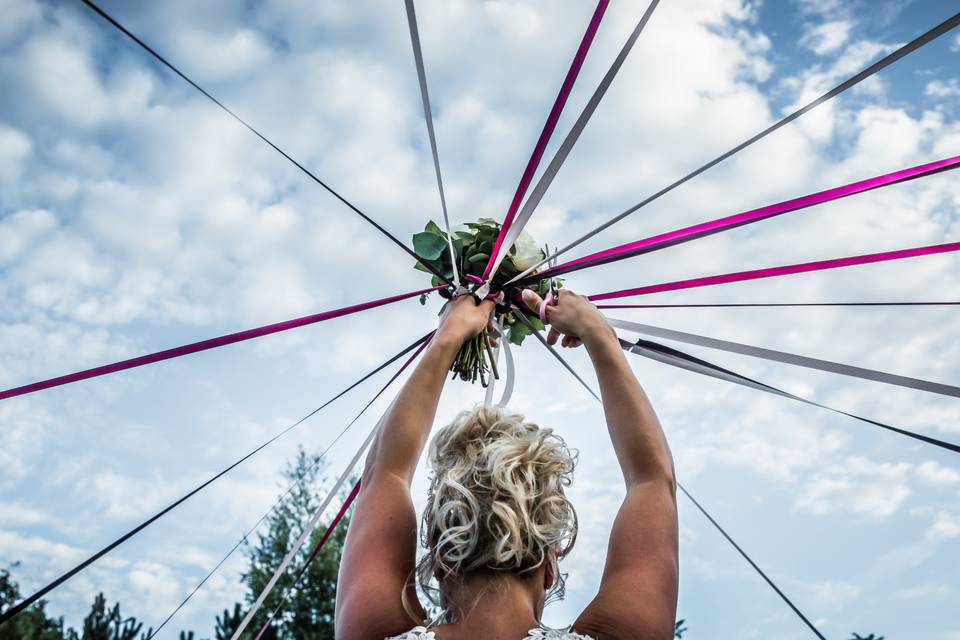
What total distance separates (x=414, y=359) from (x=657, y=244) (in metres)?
1.24

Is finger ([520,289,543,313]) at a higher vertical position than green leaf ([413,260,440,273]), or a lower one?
lower

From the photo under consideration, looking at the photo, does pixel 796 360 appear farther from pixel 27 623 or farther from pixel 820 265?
pixel 27 623

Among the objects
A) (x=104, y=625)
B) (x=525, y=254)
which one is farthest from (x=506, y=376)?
(x=104, y=625)

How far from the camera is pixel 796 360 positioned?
8.11 feet

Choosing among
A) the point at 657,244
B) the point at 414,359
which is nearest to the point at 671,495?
the point at 657,244

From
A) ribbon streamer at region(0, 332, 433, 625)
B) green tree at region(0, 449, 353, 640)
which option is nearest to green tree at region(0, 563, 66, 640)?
green tree at region(0, 449, 353, 640)

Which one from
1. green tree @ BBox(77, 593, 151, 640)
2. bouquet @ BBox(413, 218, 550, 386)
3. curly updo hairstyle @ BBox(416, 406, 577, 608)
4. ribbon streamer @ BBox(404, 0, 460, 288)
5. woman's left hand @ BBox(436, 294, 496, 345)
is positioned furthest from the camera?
green tree @ BBox(77, 593, 151, 640)

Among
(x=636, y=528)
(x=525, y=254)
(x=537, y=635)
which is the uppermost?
(x=525, y=254)

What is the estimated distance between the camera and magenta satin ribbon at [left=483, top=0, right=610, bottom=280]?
2.16m

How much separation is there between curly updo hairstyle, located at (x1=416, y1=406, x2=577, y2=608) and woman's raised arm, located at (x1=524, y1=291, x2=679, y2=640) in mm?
153

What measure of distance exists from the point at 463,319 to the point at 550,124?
800mm

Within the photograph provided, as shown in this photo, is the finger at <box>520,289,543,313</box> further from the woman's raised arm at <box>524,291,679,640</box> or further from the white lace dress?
the white lace dress

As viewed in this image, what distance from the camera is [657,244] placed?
2.40 meters

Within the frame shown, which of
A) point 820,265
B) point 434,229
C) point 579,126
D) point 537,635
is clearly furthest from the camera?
point 434,229
